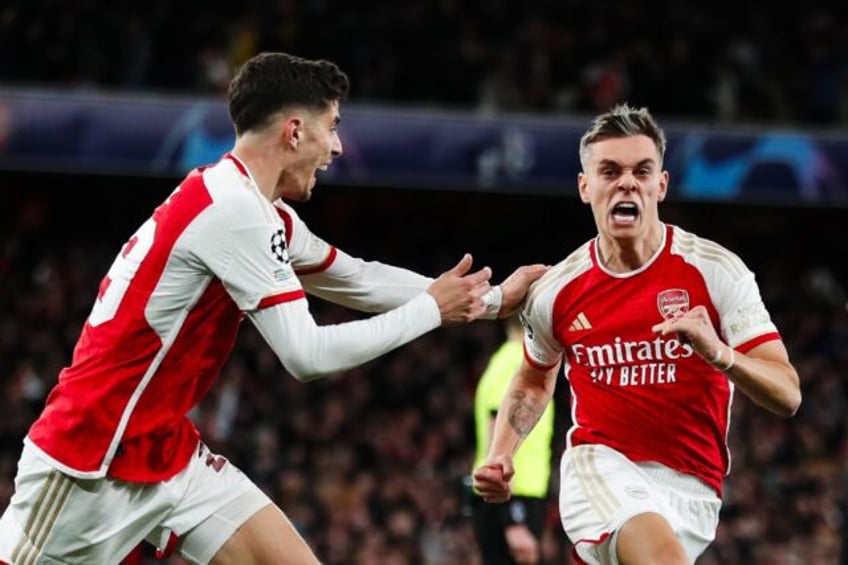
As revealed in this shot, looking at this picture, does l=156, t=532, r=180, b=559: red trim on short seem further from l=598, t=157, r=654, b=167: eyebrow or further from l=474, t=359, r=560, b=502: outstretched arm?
l=598, t=157, r=654, b=167: eyebrow

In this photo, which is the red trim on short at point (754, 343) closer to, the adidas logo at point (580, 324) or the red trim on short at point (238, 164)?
the adidas logo at point (580, 324)

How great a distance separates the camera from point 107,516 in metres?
4.68

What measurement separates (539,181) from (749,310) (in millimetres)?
10045

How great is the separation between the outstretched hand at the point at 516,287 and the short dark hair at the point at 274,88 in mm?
912

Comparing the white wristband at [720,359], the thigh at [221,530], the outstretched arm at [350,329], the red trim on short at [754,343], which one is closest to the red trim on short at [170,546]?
the thigh at [221,530]

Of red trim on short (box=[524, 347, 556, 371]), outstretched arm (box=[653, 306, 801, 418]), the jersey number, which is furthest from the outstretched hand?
the jersey number

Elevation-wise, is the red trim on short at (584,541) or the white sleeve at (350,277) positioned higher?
the white sleeve at (350,277)

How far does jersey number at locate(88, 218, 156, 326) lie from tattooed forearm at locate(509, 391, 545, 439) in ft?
4.84

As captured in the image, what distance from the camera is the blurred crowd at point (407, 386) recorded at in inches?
496

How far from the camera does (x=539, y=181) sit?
1485 cm

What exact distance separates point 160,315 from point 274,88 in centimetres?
79

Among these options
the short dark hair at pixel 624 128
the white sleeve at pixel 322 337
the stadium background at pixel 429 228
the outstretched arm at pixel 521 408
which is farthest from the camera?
the stadium background at pixel 429 228

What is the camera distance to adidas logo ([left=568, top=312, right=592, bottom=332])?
5.11m

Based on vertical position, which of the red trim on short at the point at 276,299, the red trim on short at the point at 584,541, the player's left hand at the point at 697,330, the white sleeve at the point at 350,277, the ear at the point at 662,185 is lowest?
the red trim on short at the point at 584,541
